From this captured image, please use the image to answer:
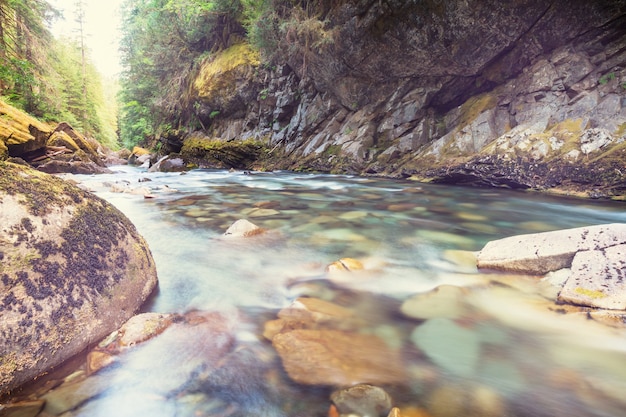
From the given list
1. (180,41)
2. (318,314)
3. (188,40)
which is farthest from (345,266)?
(180,41)

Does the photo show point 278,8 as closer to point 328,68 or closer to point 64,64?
point 328,68

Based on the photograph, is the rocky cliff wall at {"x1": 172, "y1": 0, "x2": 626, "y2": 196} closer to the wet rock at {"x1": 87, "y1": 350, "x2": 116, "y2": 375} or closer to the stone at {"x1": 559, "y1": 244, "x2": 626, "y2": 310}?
the stone at {"x1": 559, "y1": 244, "x2": 626, "y2": 310}

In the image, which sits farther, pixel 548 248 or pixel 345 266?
pixel 345 266

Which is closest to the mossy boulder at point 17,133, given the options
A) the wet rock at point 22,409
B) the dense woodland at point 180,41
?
the dense woodland at point 180,41

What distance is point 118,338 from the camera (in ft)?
Result: 6.04

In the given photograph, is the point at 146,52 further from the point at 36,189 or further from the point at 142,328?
the point at 142,328

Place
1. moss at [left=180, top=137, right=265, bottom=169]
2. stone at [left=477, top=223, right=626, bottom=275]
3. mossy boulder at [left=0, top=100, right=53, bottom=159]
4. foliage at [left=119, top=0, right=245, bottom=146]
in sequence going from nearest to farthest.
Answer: stone at [left=477, top=223, right=626, bottom=275]
mossy boulder at [left=0, top=100, right=53, bottom=159]
moss at [left=180, top=137, right=265, bottom=169]
foliage at [left=119, top=0, right=245, bottom=146]

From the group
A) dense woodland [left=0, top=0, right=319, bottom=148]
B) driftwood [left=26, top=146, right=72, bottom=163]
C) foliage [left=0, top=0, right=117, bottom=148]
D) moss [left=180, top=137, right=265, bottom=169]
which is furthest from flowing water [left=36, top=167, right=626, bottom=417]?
foliage [left=0, top=0, right=117, bottom=148]

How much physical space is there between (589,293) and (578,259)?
0.32 metres

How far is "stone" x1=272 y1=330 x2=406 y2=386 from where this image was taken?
165 cm

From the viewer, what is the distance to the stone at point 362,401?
143 centimetres

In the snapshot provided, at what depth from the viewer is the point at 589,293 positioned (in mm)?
2168

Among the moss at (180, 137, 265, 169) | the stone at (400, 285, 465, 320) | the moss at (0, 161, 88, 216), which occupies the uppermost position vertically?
the moss at (180, 137, 265, 169)

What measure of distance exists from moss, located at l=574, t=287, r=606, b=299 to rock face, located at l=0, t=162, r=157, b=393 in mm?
3057
